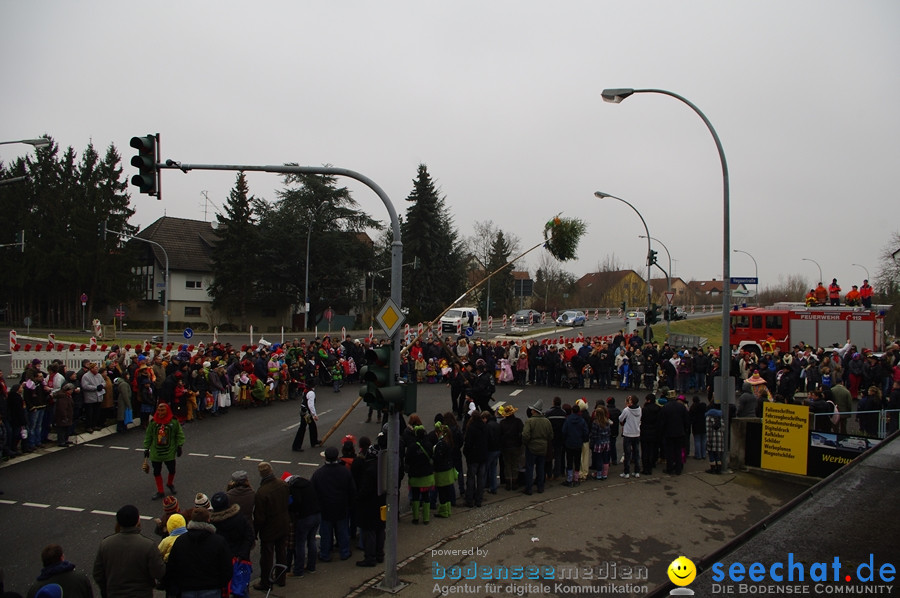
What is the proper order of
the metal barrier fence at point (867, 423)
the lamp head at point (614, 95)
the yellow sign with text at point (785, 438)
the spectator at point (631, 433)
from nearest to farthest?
the yellow sign with text at point (785, 438), the metal barrier fence at point (867, 423), the spectator at point (631, 433), the lamp head at point (614, 95)

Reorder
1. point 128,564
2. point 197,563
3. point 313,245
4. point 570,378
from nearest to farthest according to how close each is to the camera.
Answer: point 128,564 < point 197,563 < point 570,378 < point 313,245

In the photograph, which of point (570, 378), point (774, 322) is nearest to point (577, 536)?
point (570, 378)

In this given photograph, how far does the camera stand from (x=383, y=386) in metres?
7.15

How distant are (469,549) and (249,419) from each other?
10.4 meters

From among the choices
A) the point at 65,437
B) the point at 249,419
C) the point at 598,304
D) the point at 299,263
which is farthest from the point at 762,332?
the point at 598,304

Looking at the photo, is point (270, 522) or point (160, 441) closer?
point (270, 522)

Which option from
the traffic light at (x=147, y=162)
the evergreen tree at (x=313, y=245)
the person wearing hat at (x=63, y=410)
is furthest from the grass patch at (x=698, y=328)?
the traffic light at (x=147, y=162)

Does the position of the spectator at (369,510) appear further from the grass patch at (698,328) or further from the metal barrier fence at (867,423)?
the grass patch at (698,328)

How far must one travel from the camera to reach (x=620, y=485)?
1112 cm

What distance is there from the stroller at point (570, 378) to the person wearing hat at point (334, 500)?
15006 millimetres

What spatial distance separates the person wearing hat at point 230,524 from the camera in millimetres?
Result: 6164

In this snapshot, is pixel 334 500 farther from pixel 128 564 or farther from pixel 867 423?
pixel 867 423

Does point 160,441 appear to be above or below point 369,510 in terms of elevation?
above

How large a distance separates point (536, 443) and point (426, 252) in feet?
146
